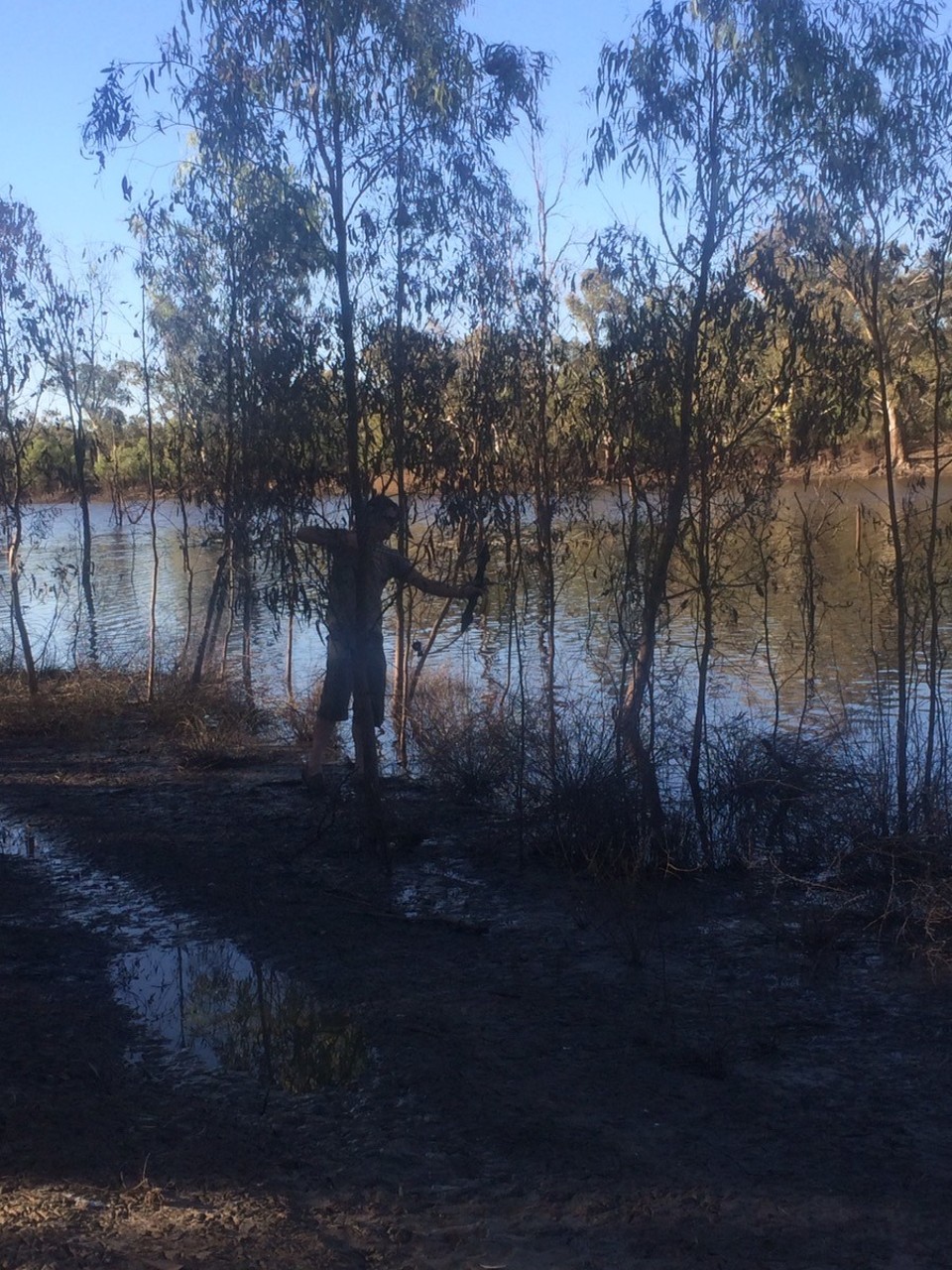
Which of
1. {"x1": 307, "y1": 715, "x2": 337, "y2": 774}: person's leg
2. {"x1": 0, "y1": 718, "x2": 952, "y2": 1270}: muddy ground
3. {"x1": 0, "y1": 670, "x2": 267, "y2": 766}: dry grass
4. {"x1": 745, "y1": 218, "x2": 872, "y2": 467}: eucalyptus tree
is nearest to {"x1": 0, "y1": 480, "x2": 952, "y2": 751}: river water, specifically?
{"x1": 307, "y1": 715, "x2": 337, "y2": 774}: person's leg

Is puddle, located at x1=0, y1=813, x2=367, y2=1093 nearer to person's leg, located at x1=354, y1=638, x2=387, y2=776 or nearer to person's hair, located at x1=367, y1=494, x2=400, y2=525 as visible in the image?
person's leg, located at x1=354, y1=638, x2=387, y2=776

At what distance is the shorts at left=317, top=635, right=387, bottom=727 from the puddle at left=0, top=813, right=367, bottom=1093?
2086mm

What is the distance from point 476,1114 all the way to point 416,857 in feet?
11.2

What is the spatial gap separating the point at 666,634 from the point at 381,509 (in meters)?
6.95

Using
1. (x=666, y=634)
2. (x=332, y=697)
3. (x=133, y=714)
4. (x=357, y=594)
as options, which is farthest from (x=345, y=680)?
(x=666, y=634)

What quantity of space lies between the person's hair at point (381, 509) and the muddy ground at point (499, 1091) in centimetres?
199

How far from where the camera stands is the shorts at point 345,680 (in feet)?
27.7

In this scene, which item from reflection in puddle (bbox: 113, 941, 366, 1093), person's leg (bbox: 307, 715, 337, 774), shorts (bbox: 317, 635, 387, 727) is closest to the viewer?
reflection in puddle (bbox: 113, 941, 366, 1093)

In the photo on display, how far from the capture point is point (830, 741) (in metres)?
8.25

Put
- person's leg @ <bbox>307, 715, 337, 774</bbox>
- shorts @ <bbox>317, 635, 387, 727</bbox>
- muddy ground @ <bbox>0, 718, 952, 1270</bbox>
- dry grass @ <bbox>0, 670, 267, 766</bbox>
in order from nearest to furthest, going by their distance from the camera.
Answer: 1. muddy ground @ <bbox>0, 718, 952, 1270</bbox>
2. shorts @ <bbox>317, 635, 387, 727</bbox>
3. person's leg @ <bbox>307, 715, 337, 774</bbox>
4. dry grass @ <bbox>0, 670, 267, 766</bbox>

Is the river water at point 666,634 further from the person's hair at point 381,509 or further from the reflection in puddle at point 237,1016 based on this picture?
the reflection in puddle at point 237,1016

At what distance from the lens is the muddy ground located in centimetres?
352

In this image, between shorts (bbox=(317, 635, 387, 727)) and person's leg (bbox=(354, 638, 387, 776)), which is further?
shorts (bbox=(317, 635, 387, 727))

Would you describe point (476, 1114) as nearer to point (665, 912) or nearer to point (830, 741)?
point (665, 912)
